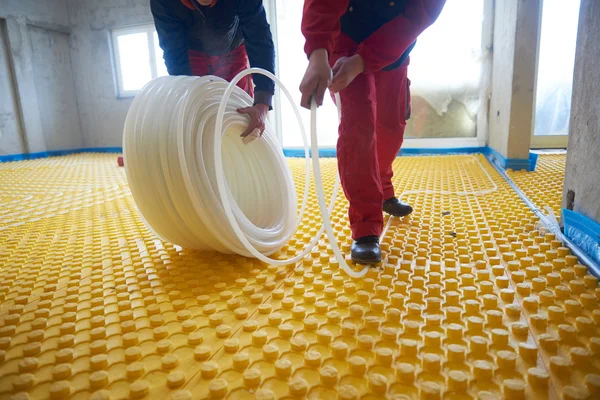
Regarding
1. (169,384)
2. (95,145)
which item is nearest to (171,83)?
(169,384)

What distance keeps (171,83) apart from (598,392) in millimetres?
1649

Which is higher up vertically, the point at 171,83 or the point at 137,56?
the point at 137,56

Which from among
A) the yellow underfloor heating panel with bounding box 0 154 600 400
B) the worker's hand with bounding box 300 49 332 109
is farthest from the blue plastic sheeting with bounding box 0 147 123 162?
the worker's hand with bounding box 300 49 332 109

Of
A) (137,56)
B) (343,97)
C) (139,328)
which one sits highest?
(137,56)

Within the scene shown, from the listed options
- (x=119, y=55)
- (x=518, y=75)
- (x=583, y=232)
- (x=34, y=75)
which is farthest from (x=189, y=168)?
(x=34, y=75)

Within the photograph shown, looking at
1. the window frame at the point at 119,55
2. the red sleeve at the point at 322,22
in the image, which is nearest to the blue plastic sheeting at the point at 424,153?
the window frame at the point at 119,55

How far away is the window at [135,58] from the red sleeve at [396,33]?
6764mm

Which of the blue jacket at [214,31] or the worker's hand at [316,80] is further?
the blue jacket at [214,31]

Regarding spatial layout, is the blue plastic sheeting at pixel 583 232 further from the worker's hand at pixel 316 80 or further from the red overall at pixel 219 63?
the red overall at pixel 219 63

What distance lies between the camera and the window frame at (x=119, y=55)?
7.11 m

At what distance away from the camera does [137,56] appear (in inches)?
291

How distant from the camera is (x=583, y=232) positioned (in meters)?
1.41

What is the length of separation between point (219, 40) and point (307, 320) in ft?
5.85

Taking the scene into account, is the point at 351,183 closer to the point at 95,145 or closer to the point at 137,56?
the point at 137,56
